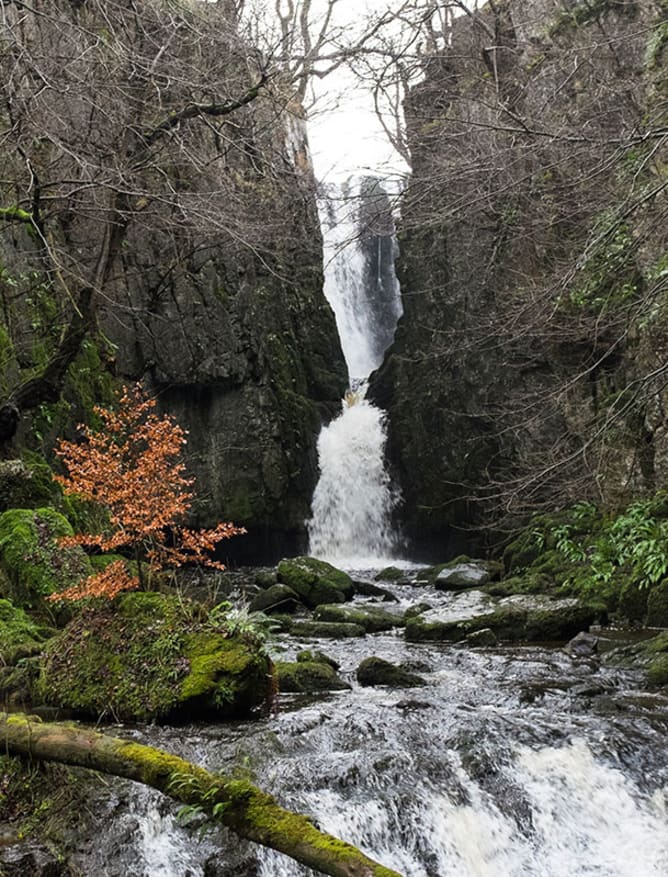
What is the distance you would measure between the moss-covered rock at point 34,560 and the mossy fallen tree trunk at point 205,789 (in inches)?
179

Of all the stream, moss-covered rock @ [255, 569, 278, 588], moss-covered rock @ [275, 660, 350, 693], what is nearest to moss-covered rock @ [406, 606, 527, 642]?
the stream

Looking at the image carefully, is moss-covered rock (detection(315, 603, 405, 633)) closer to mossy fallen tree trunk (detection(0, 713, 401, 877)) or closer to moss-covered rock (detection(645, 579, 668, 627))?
moss-covered rock (detection(645, 579, 668, 627))

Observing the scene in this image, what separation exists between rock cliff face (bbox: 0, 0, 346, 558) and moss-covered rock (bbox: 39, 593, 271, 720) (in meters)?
3.99

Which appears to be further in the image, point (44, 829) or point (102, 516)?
point (102, 516)

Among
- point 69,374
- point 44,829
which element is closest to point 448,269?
point 69,374

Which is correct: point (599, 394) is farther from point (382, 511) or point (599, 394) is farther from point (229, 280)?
point (229, 280)

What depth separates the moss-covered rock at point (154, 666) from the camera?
545cm

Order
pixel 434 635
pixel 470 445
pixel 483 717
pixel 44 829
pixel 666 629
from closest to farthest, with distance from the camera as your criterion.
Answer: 1. pixel 44 829
2. pixel 483 717
3. pixel 666 629
4. pixel 434 635
5. pixel 470 445

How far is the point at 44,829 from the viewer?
373 cm

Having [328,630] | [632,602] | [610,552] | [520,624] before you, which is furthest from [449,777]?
[632,602]

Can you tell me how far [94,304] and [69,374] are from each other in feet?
14.5

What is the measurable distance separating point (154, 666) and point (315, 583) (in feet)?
26.3

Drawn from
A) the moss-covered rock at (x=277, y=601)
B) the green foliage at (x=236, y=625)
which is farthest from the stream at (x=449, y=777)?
the moss-covered rock at (x=277, y=601)

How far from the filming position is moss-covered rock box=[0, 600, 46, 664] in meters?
6.26
